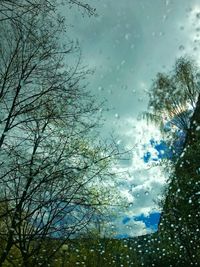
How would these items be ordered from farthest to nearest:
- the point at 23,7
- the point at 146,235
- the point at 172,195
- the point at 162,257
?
1. the point at 146,235
2. the point at 162,257
3. the point at 172,195
4. the point at 23,7

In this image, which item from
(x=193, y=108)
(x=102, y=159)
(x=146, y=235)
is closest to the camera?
(x=102, y=159)

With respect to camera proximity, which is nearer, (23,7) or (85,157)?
(23,7)

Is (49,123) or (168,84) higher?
(168,84)

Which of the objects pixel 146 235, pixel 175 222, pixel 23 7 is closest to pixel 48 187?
pixel 23 7

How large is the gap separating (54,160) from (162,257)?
17.5 metres

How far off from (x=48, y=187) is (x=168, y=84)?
47.0ft

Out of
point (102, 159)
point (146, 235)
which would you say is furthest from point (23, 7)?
point (146, 235)

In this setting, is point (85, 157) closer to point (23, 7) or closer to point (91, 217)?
point (91, 217)

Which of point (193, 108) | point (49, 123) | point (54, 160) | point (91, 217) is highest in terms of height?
point (193, 108)

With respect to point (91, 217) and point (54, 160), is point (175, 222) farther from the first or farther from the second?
point (54, 160)

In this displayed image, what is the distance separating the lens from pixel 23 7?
5.00 meters

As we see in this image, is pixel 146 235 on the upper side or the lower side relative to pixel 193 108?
lower

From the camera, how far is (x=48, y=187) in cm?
771

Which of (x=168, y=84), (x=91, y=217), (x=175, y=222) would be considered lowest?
(x=91, y=217)
